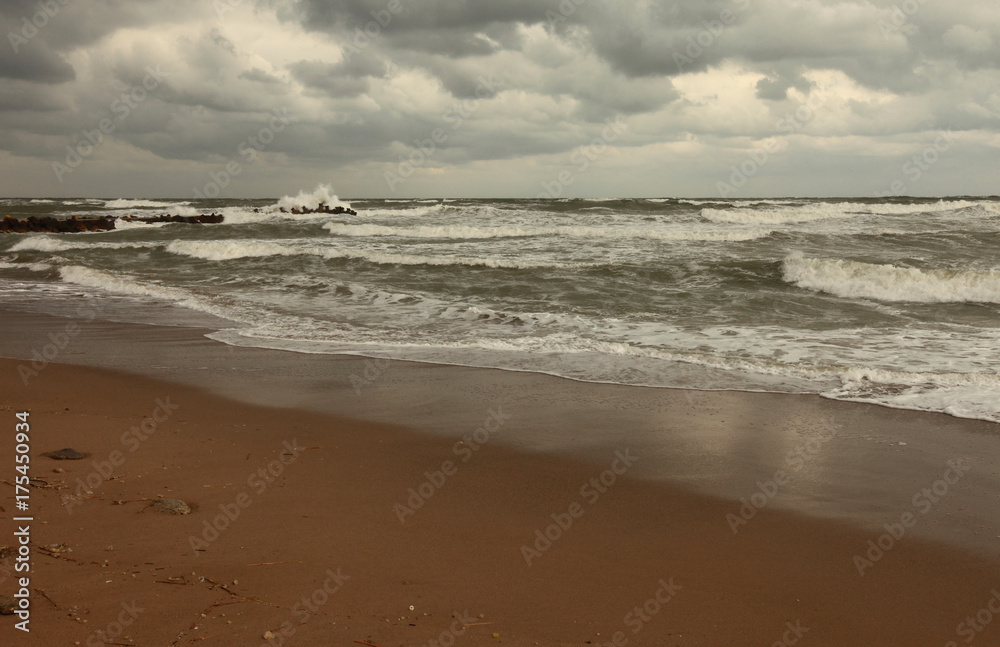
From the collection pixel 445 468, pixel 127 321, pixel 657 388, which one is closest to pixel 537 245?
pixel 127 321

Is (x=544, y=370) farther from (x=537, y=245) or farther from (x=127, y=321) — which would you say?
(x=537, y=245)

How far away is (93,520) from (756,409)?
537 cm

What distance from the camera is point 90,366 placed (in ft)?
25.3

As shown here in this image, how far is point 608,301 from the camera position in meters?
12.6

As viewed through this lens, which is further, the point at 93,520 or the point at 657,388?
the point at 657,388

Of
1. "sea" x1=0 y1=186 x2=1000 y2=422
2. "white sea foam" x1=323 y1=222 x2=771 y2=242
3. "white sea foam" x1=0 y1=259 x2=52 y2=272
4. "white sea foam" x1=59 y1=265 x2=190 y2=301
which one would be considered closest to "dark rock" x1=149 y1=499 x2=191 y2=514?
"sea" x1=0 y1=186 x2=1000 y2=422

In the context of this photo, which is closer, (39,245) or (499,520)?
(499,520)

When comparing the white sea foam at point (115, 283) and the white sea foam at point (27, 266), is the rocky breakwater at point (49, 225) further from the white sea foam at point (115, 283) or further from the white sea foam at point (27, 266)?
the white sea foam at point (115, 283)

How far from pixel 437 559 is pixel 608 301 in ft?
31.8

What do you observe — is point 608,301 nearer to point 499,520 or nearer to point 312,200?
point 499,520

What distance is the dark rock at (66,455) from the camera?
447 cm

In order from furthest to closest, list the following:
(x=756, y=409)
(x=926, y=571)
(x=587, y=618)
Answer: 1. (x=756, y=409)
2. (x=926, y=571)
3. (x=587, y=618)

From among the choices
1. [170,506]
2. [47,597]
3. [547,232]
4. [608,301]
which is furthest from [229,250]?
[47,597]

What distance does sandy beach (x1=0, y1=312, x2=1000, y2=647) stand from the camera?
9.42ft
